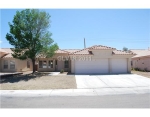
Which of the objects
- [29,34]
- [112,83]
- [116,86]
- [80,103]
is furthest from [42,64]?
[80,103]

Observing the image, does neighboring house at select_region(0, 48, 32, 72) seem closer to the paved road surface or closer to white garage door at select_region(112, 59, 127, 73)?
white garage door at select_region(112, 59, 127, 73)

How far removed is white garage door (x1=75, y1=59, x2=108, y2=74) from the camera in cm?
2153

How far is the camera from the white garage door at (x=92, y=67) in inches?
848

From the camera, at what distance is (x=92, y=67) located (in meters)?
21.6

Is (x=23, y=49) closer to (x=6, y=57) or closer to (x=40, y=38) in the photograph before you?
(x=40, y=38)

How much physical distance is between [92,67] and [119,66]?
13.8 ft

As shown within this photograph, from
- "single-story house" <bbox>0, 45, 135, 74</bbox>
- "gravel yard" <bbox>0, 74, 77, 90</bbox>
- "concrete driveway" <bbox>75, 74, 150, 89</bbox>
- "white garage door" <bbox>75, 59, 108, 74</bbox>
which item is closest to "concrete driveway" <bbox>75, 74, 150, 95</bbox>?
"concrete driveway" <bbox>75, 74, 150, 89</bbox>

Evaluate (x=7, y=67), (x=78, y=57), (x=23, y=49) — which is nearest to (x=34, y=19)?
(x=23, y=49)

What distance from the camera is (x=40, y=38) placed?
19.4 metres

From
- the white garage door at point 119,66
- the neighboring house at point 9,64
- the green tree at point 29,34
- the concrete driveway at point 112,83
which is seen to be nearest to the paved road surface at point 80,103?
the concrete driveway at point 112,83

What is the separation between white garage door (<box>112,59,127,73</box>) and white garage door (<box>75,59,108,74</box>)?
1241 millimetres

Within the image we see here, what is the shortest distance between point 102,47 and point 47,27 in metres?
8.90

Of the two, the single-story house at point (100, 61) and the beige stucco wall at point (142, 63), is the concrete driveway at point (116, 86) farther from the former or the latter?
the beige stucco wall at point (142, 63)

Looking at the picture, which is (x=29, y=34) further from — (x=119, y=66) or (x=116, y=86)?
(x=119, y=66)
